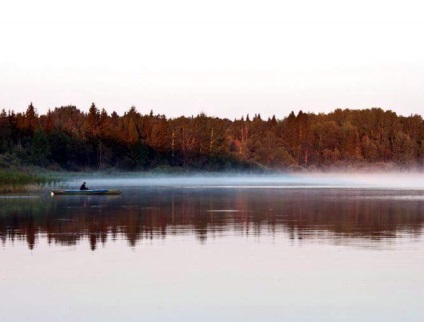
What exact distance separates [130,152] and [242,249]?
12537 cm

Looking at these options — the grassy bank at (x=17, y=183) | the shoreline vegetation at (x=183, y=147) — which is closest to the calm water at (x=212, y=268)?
the grassy bank at (x=17, y=183)

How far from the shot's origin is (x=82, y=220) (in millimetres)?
38031

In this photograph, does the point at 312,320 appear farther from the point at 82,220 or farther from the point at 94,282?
the point at 82,220

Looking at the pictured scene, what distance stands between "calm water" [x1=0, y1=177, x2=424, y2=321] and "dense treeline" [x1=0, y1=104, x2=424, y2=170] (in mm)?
72366

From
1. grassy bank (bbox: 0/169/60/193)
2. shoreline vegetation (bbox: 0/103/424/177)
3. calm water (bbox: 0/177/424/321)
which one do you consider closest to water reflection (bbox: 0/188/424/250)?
calm water (bbox: 0/177/424/321)

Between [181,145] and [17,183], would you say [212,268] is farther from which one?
[181,145]

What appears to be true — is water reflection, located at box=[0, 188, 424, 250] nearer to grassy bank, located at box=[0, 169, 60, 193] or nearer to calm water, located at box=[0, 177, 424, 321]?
calm water, located at box=[0, 177, 424, 321]

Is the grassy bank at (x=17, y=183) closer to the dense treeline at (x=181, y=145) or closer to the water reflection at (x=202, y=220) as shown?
the water reflection at (x=202, y=220)

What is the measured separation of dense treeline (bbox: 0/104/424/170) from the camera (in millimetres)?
137613

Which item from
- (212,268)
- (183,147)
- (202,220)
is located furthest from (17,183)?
(183,147)

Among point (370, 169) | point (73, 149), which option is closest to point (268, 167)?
point (370, 169)

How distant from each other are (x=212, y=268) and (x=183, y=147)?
449 ft

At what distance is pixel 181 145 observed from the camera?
16138 centimetres

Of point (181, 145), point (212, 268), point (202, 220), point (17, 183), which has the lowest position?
point (202, 220)
